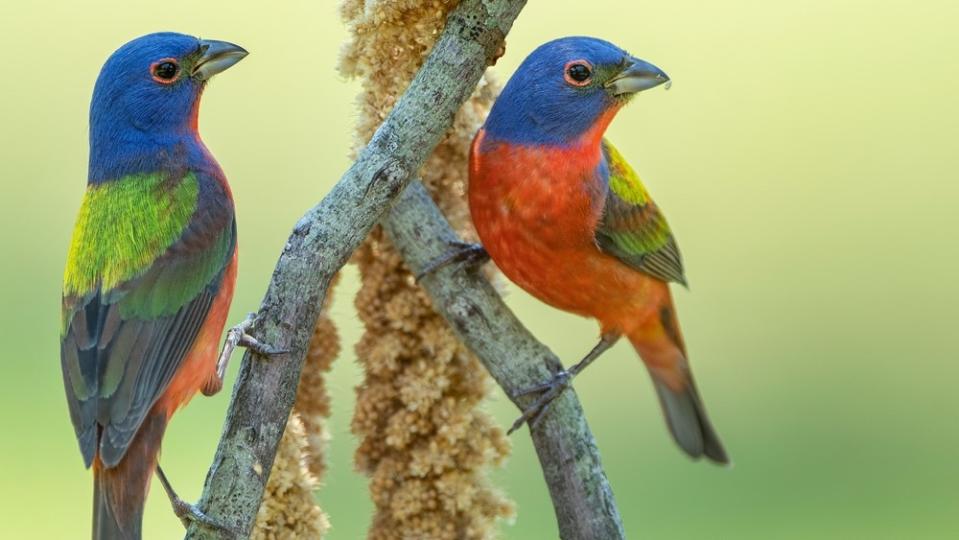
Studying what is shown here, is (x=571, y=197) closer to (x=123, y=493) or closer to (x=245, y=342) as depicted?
(x=245, y=342)

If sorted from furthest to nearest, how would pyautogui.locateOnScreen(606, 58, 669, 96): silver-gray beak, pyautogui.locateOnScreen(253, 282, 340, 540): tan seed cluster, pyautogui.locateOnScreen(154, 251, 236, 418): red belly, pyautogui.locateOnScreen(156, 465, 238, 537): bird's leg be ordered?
pyautogui.locateOnScreen(606, 58, 669, 96): silver-gray beak
pyautogui.locateOnScreen(154, 251, 236, 418): red belly
pyautogui.locateOnScreen(253, 282, 340, 540): tan seed cluster
pyautogui.locateOnScreen(156, 465, 238, 537): bird's leg

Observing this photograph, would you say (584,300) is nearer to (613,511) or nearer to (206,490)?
(613,511)

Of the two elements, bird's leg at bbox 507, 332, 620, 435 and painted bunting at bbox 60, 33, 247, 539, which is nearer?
painted bunting at bbox 60, 33, 247, 539

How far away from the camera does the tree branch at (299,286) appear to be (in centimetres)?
281

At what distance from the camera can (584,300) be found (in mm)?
4039

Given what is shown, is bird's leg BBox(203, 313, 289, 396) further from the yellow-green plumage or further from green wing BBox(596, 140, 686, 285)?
green wing BBox(596, 140, 686, 285)

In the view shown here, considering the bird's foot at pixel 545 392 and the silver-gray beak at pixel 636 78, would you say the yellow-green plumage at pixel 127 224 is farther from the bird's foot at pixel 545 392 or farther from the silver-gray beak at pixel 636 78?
the silver-gray beak at pixel 636 78

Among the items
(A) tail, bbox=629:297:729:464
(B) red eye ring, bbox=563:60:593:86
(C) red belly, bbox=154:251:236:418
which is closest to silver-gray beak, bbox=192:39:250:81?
(C) red belly, bbox=154:251:236:418

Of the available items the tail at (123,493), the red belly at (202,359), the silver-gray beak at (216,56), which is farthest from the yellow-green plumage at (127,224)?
the tail at (123,493)

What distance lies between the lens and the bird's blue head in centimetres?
369

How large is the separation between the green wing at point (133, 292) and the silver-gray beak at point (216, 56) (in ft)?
0.94

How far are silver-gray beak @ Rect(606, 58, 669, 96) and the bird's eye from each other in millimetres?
1148

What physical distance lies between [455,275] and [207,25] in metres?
5.16

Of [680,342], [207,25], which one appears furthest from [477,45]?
[207,25]
